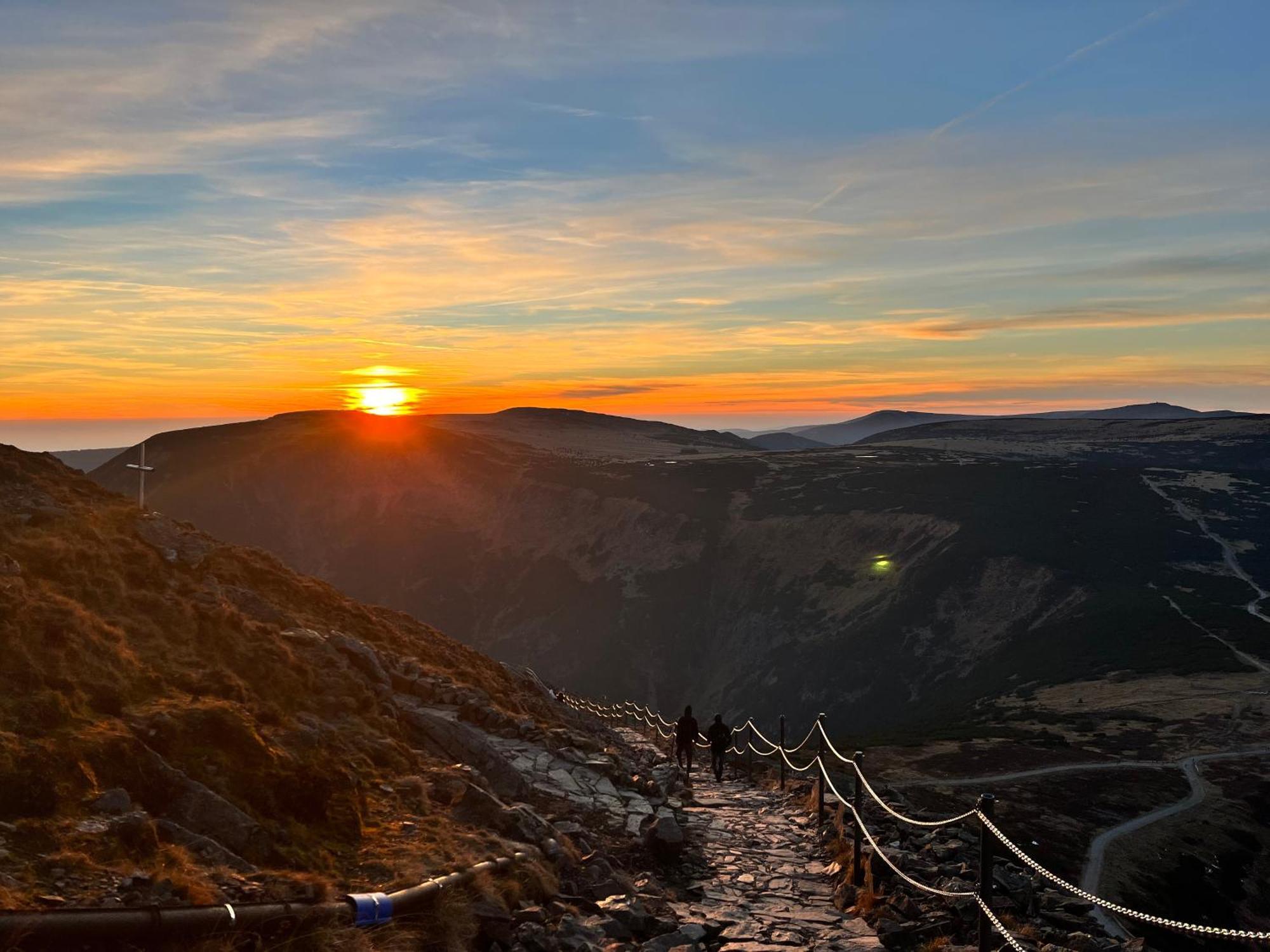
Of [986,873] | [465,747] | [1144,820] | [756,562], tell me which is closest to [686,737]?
[465,747]

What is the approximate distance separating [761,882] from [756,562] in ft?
322

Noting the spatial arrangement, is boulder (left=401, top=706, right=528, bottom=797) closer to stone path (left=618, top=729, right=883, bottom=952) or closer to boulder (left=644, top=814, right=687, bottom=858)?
boulder (left=644, top=814, right=687, bottom=858)

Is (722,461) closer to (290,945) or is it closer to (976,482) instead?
(976,482)

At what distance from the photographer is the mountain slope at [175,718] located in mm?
8664

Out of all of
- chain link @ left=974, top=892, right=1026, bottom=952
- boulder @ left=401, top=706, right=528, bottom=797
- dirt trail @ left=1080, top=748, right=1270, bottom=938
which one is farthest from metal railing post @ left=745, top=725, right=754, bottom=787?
chain link @ left=974, top=892, right=1026, bottom=952

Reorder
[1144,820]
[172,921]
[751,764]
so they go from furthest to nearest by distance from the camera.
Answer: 1. [1144,820]
2. [751,764]
3. [172,921]

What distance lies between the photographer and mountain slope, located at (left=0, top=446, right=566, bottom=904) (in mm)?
8664

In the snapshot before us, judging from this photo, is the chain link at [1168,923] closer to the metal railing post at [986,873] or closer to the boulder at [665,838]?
the metal railing post at [986,873]

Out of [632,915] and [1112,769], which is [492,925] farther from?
[1112,769]

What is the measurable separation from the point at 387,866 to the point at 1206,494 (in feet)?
448

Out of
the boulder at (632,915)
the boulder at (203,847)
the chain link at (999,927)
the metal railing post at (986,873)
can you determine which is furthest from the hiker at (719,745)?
the boulder at (203,847)

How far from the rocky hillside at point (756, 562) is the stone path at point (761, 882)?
Answer: 36.6 m

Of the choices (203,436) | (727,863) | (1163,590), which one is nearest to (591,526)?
(1163,590)

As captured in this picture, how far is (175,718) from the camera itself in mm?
10930
